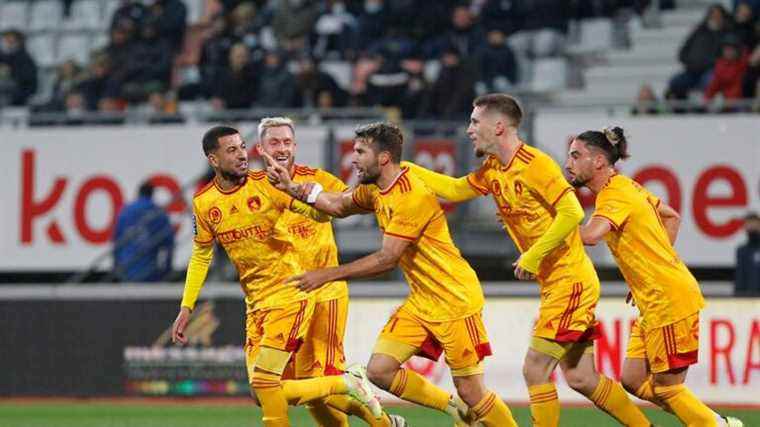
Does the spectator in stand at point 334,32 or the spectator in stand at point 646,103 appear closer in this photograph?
the spectator in stand at point 646,103

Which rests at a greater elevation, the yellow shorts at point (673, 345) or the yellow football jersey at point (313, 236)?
the yellow football jersey at point (313, 236)

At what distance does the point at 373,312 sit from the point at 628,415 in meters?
6.05

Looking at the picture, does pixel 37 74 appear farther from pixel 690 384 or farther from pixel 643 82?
→ pixel 690 384

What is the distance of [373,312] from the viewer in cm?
1544

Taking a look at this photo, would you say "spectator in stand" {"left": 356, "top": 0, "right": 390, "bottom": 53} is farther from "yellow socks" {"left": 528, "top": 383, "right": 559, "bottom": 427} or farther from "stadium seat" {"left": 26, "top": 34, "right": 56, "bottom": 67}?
"yellow socks" {"left": 528, "top": 383, "right": 559, "bottom": 427}

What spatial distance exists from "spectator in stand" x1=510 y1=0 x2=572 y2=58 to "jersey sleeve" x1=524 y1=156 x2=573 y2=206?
1066cm

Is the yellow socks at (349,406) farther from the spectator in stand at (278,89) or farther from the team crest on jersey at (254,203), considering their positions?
the spectator in stand at (278,89)

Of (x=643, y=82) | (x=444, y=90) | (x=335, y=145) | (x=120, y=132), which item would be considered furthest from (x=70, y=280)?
(x=643, y=82)

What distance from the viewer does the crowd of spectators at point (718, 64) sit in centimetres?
1719

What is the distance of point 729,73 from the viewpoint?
17344 mm

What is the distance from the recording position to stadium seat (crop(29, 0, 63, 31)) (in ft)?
77.0

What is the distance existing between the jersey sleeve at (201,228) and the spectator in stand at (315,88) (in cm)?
877

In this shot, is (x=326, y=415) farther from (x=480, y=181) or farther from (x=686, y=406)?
(x=686, y=406)

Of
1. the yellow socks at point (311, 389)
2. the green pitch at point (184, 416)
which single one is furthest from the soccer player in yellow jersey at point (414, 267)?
the green pitch at point (184, 416)
